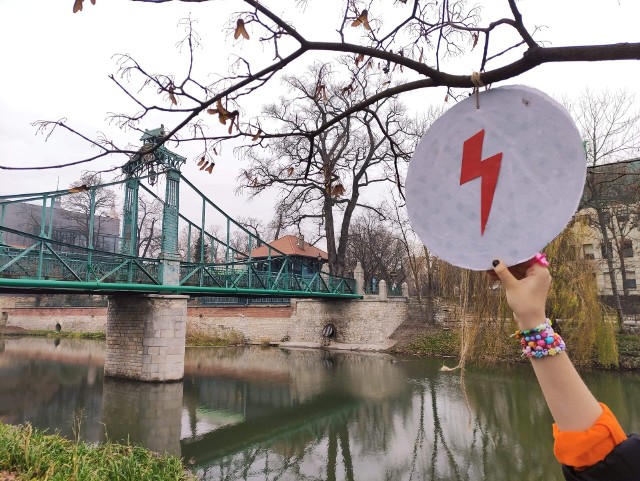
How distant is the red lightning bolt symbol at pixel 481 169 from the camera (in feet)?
3.25

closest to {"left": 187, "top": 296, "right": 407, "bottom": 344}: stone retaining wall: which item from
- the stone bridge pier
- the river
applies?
the river

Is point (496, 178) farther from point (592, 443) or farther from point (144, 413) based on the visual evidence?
point (144, 413)

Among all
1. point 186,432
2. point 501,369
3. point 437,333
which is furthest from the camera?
point 437,333

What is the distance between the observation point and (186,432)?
843 centimetres

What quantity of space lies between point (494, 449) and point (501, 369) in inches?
271

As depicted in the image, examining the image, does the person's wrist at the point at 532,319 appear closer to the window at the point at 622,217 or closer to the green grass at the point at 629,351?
the green grass at the point at 629,351

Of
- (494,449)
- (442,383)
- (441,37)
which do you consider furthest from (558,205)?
(442,383)

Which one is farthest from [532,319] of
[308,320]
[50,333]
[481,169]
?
[50,333]

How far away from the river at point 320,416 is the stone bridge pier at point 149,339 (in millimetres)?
483

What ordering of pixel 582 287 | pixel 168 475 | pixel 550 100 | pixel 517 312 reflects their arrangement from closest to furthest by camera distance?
pixel 517 312 → pixel 550 100 → pixel 168 475 → pixel 582 287

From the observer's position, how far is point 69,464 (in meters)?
4.45

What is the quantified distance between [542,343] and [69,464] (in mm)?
5006

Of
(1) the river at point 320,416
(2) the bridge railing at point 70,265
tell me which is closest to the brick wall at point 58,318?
(1) the river at point 320,416

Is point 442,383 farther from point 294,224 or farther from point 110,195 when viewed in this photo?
point 110,195
